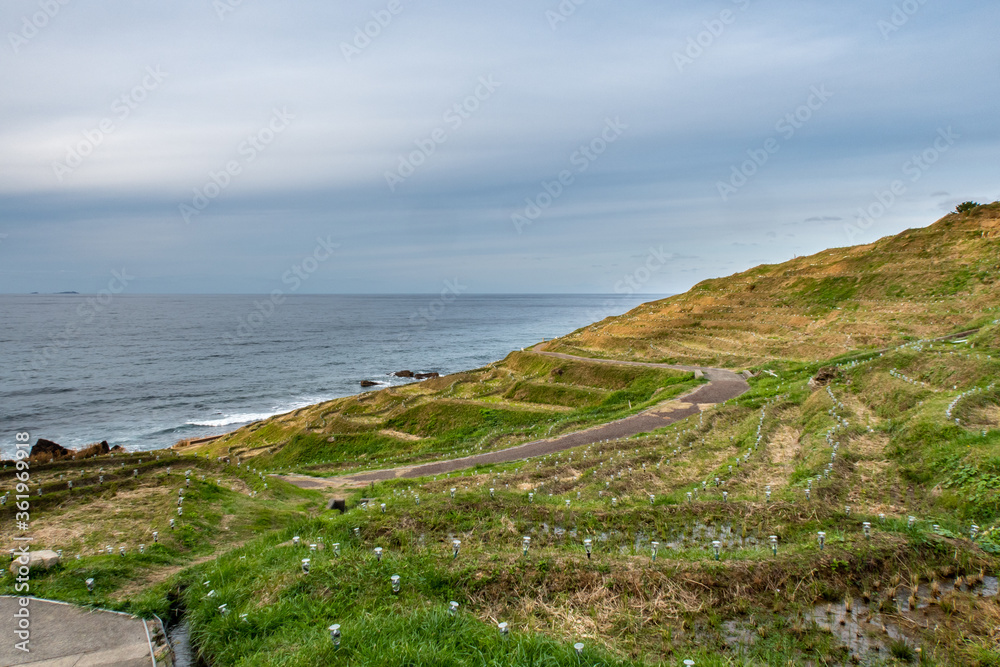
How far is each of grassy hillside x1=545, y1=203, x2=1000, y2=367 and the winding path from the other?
11.9m

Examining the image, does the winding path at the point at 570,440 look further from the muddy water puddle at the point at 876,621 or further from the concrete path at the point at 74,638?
the muddy water puddle at the point at 876,621

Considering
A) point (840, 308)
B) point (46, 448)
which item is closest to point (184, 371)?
point (46, 448)

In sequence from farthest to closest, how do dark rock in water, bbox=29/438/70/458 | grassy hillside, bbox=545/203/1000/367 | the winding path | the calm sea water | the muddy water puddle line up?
the calm sea water, grassy hillside, bbox=545/203/1000/367, dark rock in water, bbox=29/438/70/458, the winding path, the muddy water puddle

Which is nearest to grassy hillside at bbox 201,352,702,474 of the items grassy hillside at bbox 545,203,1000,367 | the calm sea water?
grassy hillside at bbox 545,203,1000,367

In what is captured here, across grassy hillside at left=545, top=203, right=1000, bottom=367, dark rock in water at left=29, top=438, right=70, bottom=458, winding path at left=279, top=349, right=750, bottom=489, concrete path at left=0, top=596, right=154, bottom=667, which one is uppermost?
grassy hillside at left=545, top=203, right=1000, bottom=367

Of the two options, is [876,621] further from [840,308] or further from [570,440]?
[840,308]

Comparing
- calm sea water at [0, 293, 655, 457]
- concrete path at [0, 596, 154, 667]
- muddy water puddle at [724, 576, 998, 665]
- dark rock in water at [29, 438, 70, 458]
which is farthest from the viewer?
calm sea water at [0, 293, 655, 457]

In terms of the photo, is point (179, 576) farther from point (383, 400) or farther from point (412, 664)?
point (383, 400)

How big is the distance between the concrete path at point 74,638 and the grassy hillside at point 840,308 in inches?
1912

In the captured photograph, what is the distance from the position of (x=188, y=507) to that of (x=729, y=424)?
25803 mm

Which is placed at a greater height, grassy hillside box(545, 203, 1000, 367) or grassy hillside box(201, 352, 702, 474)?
grassy hillside box(545, 203, 1000, 367)

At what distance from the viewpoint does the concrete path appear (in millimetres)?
7688

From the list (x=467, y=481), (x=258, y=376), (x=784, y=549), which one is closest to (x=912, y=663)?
(x=784, y=549)

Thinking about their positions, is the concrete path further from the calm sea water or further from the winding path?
the calm sea water
